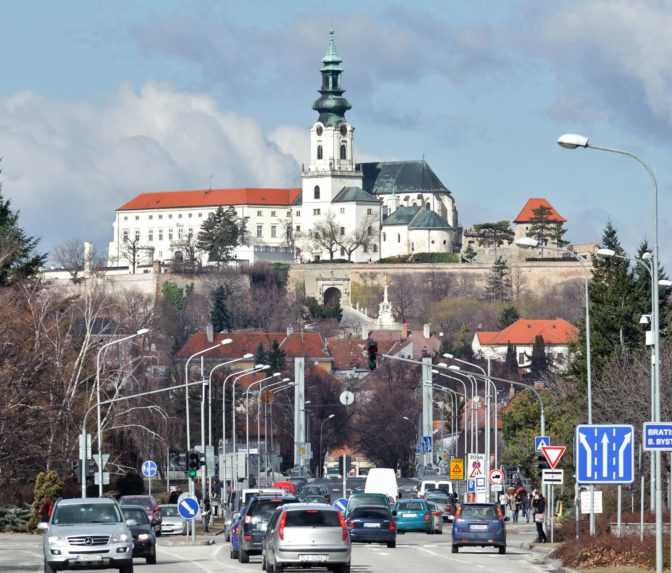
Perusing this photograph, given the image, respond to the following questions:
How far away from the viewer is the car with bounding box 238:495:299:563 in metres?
→ 37.6

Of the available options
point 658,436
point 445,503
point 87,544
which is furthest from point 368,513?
point 445,503

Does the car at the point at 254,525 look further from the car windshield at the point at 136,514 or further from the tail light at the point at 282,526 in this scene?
the tail light at the point at 282,526

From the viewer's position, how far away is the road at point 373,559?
34250 millimetres

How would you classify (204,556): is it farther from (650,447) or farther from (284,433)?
(284,433)

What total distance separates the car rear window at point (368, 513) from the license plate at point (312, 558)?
15256 mm

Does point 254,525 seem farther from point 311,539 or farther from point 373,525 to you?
point 373,525

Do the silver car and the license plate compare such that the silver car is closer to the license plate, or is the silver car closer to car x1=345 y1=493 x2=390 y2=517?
the license plate

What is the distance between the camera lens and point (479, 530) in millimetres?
42375

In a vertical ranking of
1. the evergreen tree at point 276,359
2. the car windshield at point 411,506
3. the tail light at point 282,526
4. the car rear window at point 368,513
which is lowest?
the car windshield at point 411,506

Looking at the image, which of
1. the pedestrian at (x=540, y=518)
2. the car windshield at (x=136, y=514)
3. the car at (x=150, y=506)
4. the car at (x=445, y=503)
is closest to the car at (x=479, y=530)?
the pedestrian at (x=540, y=518)

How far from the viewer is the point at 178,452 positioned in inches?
4213

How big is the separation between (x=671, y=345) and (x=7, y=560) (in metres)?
34.1

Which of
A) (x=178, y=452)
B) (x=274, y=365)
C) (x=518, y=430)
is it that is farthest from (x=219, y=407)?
(x=274, y=365)

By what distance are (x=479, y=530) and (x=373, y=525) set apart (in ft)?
12.6
